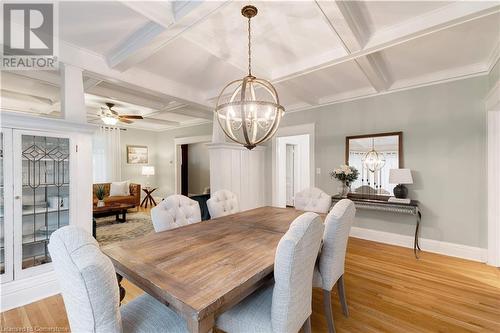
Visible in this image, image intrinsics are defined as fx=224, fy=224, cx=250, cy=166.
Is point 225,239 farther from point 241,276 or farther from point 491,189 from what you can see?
point 491,189

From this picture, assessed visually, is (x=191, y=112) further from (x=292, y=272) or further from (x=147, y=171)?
(x=292, y=272)

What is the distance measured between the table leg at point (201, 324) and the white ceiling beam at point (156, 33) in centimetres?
190

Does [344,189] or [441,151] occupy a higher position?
[441,151]

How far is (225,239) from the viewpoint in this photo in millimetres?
1669

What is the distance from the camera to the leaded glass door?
6.95 ft

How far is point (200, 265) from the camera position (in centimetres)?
124

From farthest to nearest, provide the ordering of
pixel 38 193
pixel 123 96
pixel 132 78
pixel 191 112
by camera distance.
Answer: pixel 191 112
pixel 123 96
pixel 132 78
pixel 38 193

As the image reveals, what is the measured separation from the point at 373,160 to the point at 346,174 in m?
0.50

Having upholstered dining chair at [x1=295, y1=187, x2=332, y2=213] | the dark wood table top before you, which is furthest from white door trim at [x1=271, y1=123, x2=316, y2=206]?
the dark wood table top

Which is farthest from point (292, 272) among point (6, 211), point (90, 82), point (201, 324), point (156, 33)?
point (90, 82)

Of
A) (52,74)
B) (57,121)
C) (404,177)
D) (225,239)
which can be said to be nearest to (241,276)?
(225,239)

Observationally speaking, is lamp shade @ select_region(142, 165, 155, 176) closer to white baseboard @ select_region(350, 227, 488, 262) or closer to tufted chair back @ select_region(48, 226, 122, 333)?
white baseboard @ select_region(350, 227, 488, 262)

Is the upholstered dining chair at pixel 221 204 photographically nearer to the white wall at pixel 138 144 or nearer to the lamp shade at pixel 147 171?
the lamp shade at pixel 147 171

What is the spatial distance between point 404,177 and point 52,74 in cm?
510
